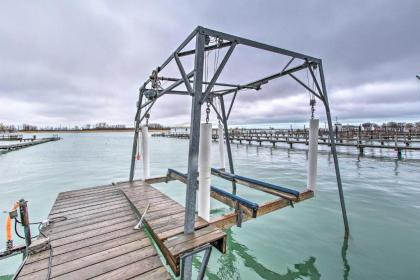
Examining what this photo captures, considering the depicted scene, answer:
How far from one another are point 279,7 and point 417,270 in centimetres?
945

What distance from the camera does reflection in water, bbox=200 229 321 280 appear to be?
3518 millimetres

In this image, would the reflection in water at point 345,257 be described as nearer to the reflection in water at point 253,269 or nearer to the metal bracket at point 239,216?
the reflection in water at point 253,269

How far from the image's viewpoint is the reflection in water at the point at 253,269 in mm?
3518

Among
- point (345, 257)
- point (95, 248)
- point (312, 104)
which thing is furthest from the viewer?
point (312, 104)

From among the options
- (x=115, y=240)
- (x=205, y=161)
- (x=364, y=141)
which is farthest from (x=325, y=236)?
(x=364, y=141)

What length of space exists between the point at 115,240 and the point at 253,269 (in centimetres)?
268

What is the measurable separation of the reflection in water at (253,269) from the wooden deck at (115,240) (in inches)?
45.1

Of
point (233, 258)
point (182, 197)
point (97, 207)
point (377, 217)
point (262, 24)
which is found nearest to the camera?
point (233, 258)

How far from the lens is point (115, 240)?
325 centimetres

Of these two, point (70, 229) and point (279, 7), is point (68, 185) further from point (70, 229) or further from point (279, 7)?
point (279, 7)

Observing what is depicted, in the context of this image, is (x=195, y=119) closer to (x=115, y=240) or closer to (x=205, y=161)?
(x=205, y=161)

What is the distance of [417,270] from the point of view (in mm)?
3479

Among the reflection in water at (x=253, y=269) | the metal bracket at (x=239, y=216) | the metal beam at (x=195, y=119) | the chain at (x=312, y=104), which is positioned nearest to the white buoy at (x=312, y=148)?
the chain at (x=312, y=104)

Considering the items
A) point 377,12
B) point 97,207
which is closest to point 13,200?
point 97,207
